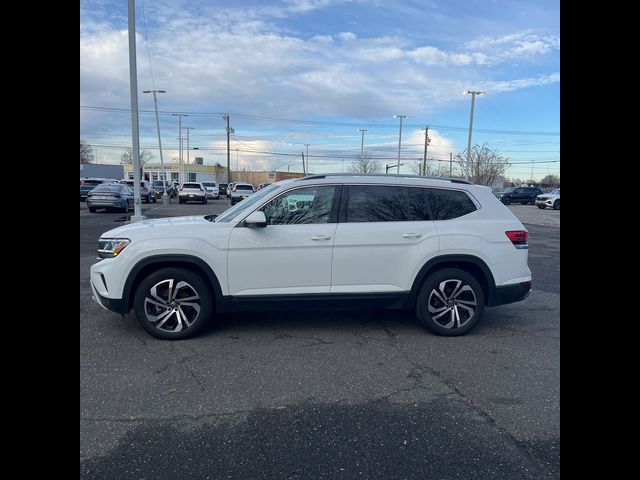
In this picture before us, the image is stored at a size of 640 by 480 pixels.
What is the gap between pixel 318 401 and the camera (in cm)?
358

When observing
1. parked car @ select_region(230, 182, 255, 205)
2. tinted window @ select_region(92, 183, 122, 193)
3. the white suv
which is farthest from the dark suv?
the white suv

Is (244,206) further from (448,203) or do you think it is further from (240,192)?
(240,192)

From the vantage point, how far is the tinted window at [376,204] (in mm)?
5160

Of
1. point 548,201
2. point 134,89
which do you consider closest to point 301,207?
point 134,89

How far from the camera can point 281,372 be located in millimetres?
4125

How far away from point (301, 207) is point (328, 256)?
25.8 inches

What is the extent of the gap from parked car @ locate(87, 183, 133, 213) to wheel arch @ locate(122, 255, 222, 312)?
802 inches

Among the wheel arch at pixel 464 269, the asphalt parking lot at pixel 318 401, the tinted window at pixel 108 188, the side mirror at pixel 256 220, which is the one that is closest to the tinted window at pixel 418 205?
the wheel arch at pixel 464 269

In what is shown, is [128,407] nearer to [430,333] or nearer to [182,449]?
[182,449]

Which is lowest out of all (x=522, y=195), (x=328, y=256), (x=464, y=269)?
(x=464, y=269)

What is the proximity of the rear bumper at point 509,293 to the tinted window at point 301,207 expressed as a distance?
7.24 feet

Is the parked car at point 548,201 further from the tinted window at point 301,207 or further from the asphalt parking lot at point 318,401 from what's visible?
the tinted window at point 301,207

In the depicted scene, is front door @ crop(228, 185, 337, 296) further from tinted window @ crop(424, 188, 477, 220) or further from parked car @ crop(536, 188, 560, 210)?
parked car @ crop(536, 188, 560, 210)
